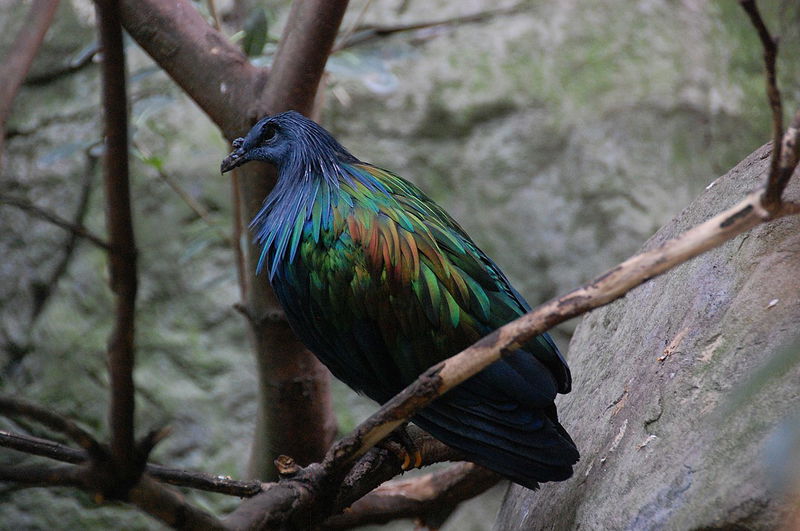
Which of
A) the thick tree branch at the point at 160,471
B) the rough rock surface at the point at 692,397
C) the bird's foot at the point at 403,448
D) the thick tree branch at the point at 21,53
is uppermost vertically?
the thick tree branch at the point at 21,53

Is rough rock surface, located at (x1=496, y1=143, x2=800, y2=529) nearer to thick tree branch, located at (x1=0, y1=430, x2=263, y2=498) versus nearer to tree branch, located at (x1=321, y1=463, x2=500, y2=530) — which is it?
tree branch, located at (x1=321, y1=463, x2=500, y2=530)

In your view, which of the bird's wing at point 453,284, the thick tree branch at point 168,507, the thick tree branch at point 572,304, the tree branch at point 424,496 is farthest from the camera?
the tree branch at point 424,496

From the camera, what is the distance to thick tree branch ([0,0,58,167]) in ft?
3.57

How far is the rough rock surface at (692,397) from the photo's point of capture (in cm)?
128

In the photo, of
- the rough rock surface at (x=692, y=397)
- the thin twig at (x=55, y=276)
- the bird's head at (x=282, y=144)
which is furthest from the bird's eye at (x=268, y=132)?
the thin twig at (x=55, y=276)

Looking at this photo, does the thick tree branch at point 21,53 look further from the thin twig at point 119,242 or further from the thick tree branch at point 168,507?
the thick tree branch at point 168,507

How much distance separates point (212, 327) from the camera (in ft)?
12.7

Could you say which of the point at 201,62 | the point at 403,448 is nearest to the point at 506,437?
the point at 403,448

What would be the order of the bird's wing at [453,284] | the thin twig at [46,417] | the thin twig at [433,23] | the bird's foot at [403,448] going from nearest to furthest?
the thin twig at [46,417] < the bird's wing at [453,284] < the bird's foot at [403,448] < the thin twig at [433,23]

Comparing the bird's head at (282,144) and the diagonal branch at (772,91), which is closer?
the diagonal branch at (772,91)

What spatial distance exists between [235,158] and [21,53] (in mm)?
855

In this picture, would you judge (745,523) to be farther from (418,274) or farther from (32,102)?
(32,102)

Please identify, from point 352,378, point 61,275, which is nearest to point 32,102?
point 61,275

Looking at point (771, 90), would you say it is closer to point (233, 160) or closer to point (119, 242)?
point (119, 242)
